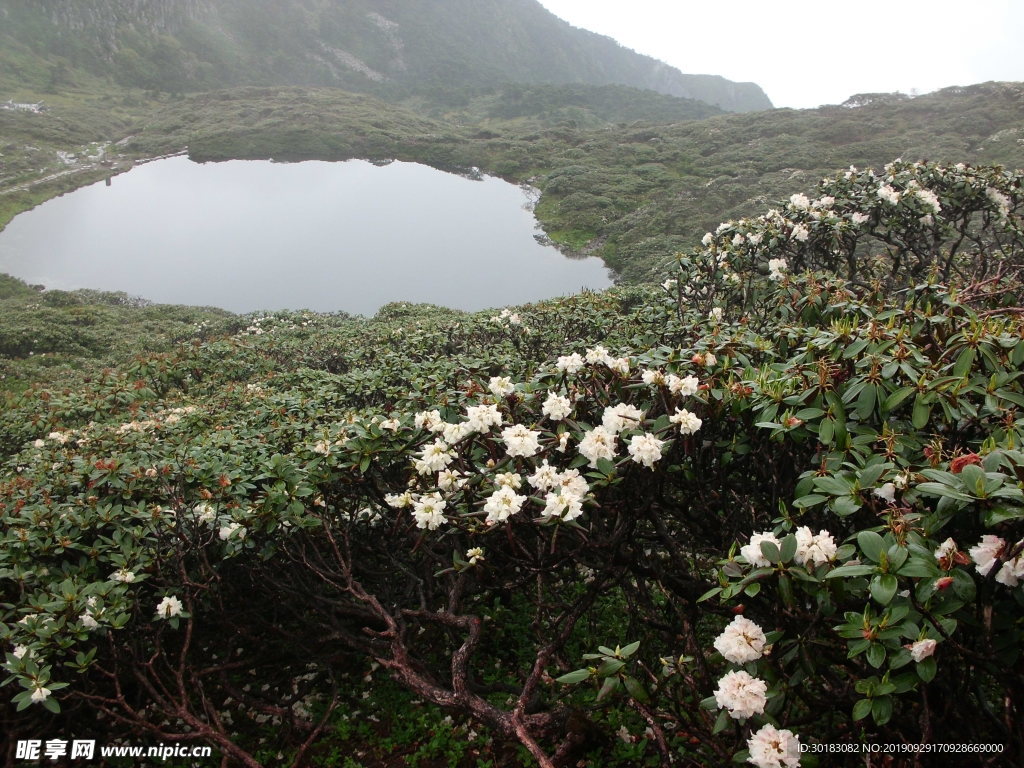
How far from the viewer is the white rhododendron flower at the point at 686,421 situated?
210 cm

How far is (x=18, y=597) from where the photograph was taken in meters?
2.67

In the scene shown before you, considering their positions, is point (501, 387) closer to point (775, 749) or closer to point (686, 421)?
point (686, 421)

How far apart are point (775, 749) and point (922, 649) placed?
16.1 inches

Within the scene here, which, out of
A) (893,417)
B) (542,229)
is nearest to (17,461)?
(893,417)

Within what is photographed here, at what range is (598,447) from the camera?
6.97ft

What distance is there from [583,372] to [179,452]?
93.8 inches

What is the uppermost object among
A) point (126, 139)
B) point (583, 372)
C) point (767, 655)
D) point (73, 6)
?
point (73, 6)

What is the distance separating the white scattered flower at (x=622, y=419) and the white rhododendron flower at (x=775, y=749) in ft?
3.50

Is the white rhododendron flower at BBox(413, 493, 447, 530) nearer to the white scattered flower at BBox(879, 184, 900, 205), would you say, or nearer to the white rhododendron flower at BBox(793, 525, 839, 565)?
the white rhododendron flower at BBox(793, 525, 839, 565)

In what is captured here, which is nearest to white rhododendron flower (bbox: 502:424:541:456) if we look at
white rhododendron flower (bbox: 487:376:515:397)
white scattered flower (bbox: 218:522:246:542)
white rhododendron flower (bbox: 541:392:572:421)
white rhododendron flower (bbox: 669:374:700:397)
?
white rhododendron flower (bbox: 541:392:572:421)

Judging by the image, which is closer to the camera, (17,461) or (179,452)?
(179,452)

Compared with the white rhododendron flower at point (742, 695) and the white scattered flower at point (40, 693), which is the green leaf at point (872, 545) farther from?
the white scattered flower at point (40, 693)

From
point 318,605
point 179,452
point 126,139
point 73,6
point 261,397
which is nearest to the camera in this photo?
point 318,605

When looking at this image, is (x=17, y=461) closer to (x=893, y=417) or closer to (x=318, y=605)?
(x=318, y=605)
